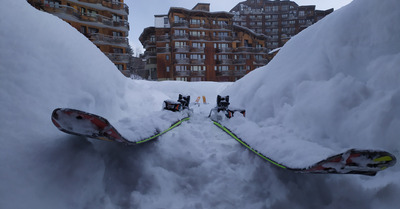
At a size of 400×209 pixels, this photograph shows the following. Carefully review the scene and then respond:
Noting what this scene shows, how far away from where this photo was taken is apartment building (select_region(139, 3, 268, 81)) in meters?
38.8

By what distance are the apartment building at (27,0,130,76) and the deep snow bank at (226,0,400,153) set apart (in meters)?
27.0

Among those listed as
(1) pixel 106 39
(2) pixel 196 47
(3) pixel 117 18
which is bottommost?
(1) pixel 106 39

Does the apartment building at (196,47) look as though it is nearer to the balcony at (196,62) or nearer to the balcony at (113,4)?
the balcony at (196,62)

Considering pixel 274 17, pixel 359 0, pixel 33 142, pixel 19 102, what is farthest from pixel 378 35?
pixel 274 17

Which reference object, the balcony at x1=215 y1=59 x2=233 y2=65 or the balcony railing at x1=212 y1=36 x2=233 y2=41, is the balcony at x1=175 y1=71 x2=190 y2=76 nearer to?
the balcony at x1=215 y1=59 x2=233 y2=65

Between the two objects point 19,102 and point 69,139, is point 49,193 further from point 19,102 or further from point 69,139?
point 19,102

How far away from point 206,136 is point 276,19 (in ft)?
236

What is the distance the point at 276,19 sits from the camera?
2557 inches

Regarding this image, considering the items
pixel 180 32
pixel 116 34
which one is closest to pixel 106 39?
pixel 116 34

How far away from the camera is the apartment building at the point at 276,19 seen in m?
63.6

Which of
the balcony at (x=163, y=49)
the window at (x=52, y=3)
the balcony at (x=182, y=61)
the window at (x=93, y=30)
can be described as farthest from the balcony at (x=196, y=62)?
the window at (x=52, y=3)

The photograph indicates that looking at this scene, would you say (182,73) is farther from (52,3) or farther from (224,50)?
(52,3)

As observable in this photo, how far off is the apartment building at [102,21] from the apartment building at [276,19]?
1744 inches

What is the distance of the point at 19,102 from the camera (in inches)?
126
